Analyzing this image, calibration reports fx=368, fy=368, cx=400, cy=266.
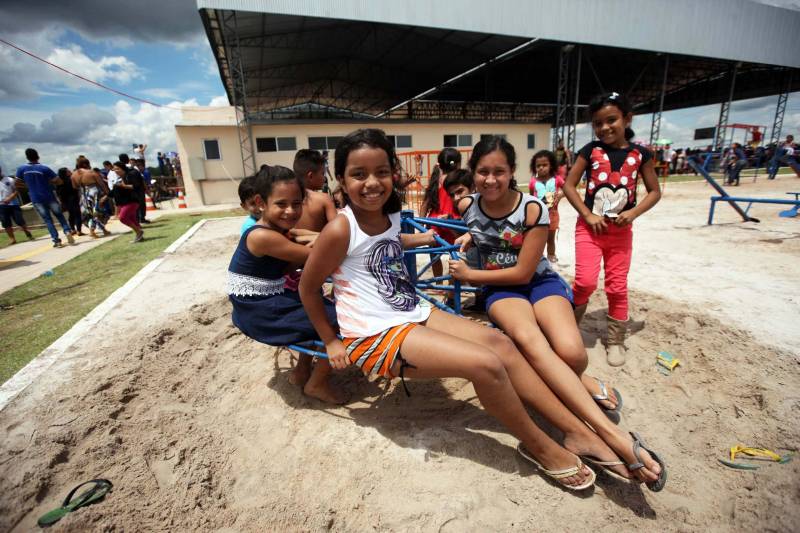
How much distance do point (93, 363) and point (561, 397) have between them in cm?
332

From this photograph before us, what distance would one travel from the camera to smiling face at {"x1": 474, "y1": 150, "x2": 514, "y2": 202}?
7.36 ft

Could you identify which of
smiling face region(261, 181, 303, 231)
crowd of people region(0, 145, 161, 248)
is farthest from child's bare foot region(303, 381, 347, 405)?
crowd of people region(0, 145, 161, 248)

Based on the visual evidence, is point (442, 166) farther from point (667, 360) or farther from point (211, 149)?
point (211, 149)

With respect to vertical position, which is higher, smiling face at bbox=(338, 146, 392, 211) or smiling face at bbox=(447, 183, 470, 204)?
smiling face at bbox=(338, 146, 392, 211)

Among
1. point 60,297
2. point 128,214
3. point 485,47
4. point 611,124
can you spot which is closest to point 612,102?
point 611,124

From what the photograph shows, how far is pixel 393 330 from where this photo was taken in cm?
193

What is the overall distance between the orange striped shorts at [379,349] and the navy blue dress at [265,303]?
35cm

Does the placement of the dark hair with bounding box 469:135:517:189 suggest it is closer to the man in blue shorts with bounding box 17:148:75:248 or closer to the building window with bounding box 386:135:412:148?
the man in blue shorts with bounding box 17:148:75:248

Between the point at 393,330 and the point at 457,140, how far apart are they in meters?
19.7

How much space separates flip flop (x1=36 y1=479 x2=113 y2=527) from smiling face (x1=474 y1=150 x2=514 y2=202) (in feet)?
8.44

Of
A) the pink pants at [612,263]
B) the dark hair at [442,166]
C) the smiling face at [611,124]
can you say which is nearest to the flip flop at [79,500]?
the pink pants at [612,263]

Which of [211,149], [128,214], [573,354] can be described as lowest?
[573,354]

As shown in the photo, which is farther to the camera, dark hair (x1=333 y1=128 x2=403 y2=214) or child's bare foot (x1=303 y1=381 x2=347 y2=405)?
child's bare foot (x1=303 y1=381 x2=347 y2=405)

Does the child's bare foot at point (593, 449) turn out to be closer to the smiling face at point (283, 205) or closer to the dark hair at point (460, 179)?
the smiling face at point (283, 205)
